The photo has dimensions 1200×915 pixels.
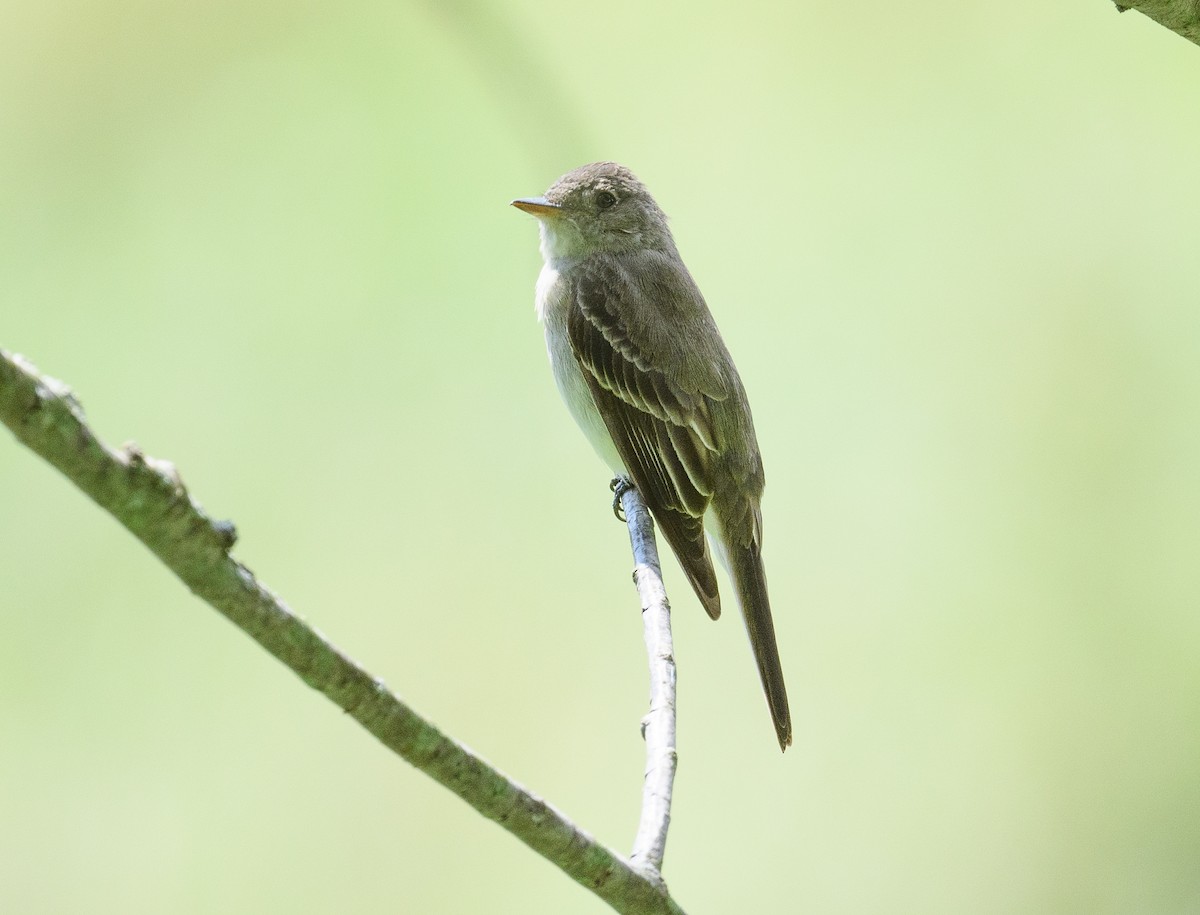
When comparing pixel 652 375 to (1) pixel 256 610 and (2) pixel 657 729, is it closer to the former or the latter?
(2) pixel 657 729

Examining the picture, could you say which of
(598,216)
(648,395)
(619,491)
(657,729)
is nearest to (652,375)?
(648,395)

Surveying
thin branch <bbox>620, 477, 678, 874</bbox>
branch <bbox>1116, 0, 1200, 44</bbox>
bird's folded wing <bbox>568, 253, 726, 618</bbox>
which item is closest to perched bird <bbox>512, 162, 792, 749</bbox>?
bird's folded wing <bbox>568, 253, 726, 618</bbox>

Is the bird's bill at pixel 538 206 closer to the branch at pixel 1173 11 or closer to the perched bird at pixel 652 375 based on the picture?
the perched bird at pixel 652 375

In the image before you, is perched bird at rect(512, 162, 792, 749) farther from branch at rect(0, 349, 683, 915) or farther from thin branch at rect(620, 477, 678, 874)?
branch at rect(0, 349, 683, 915)

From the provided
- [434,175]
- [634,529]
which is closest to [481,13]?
[634,529]

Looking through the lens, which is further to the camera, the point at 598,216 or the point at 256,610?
the point at 598,216

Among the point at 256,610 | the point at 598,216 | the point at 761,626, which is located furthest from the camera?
the point at 598,216
